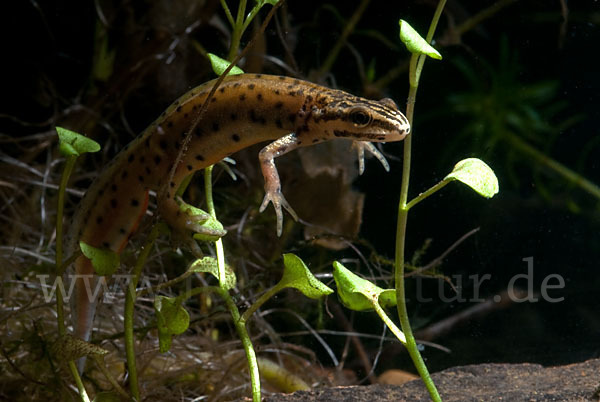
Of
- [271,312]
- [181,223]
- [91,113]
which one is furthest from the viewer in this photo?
[91,113]

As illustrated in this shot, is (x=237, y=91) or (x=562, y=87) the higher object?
(x=562, y=87)

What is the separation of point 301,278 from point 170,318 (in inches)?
16.5

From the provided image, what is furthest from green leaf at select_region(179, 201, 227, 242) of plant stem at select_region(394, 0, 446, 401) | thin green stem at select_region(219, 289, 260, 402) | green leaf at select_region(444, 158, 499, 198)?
green leaf at select_region(444, 158, 499, 198)

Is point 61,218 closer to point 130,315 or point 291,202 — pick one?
point 130,315

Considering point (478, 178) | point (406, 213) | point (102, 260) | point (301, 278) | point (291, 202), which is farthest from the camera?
point (291, 202)

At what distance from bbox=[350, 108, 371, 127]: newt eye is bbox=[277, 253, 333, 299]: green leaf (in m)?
Result: 0.56

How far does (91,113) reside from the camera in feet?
11.5

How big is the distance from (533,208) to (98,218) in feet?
6.04

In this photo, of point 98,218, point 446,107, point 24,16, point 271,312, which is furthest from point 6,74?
point 446,107

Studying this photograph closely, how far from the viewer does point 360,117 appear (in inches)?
75.5

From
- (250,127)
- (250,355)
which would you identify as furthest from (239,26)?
(250,355)

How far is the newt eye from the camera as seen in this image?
190 centimetres

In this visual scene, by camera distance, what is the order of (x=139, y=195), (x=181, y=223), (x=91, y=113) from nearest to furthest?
1. (x=181, y=223)
2. (x=139, y=195)
3. (x=91, y=113)

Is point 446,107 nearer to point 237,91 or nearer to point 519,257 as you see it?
point 519,257
